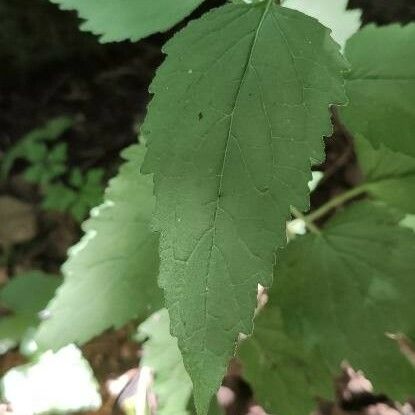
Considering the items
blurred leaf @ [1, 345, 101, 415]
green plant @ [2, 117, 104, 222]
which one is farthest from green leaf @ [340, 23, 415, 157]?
green plant @ [2, 117, 104, 222]

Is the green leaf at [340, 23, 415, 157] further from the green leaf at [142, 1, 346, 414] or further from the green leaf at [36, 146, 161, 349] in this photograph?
the green leaf at [36, 146, 161, 349]

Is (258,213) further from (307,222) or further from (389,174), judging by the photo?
(389,174)

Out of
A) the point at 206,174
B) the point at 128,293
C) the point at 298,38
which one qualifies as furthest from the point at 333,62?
the point at 128,293

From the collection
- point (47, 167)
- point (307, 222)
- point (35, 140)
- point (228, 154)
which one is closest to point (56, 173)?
point (47, 167)

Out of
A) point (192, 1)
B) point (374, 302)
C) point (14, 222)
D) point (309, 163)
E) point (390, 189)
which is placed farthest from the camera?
point (14, 222)

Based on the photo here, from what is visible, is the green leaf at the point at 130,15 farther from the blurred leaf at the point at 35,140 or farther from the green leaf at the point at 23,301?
the blurred leaf at the point at 35,140

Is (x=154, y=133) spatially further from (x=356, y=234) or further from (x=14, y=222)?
(x=14, y=222)

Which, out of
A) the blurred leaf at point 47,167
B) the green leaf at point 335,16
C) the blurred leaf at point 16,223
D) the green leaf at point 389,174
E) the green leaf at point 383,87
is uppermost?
the green leaf at point 335,16

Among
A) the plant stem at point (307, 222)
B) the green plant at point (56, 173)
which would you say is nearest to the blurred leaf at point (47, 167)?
the green plant at point (56, 173)
